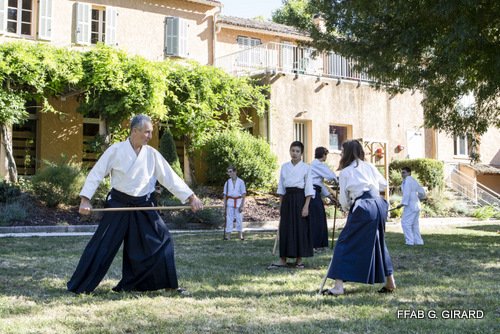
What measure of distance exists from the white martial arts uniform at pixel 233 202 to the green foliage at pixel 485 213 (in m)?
12.8

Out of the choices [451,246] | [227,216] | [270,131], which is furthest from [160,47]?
[451,246]

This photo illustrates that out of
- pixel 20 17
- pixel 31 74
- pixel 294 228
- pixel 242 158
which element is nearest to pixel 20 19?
pixel 20 17

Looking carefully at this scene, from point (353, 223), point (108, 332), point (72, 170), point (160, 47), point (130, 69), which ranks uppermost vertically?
point (160, 47)

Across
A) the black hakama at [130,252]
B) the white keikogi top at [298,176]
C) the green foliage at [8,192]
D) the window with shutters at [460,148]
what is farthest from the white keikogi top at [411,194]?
the window with shutters at [460,148]

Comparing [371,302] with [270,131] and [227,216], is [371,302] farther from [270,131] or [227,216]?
[270,131]

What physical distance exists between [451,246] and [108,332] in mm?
8729

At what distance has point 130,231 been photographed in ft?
20.5

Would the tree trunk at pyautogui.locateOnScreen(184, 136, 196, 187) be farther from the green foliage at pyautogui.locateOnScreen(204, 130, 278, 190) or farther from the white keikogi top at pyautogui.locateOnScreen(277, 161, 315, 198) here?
the white keikogi top at pyautogui.locateOnScreen(277, 161, 315, 198)

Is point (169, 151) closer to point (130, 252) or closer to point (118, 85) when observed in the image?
point (118, 85)

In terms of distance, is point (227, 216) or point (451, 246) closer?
point (451, 246)

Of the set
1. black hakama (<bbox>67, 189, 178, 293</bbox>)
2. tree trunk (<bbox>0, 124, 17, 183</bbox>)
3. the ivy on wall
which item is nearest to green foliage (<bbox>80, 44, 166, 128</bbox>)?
the ivy on wall

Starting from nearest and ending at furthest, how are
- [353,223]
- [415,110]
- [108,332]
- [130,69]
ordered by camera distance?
1. [108,332]
2. [353,223]
3. [130,69]
4. [415,110]

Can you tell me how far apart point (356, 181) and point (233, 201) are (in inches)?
290

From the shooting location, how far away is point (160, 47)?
22.8 m
